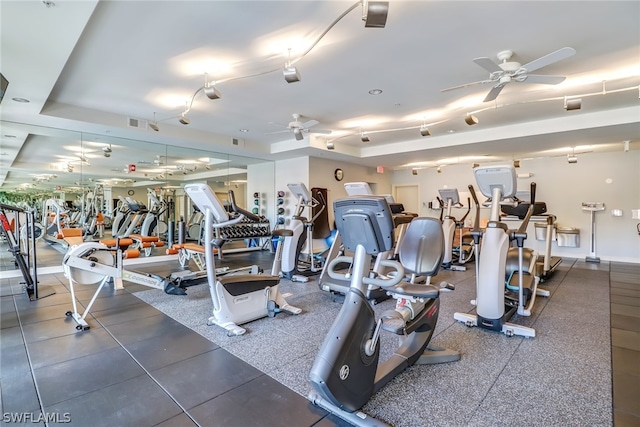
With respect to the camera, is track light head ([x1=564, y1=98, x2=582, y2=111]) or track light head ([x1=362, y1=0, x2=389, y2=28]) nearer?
track light head ([x1=362, y1=0, x2=389, y2=28])

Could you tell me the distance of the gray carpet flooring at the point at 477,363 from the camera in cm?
190

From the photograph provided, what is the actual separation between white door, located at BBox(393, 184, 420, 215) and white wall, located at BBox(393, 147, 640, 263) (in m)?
3.33

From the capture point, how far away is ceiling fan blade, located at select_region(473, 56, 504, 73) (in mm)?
3016

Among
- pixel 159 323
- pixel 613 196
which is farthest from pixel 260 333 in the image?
pixel 613 196

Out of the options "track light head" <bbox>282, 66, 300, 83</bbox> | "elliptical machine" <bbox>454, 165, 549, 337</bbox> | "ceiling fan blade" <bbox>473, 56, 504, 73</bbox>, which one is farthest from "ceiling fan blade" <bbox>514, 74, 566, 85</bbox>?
"track light head" <bbox>282, 66, 300, 83</bbox>

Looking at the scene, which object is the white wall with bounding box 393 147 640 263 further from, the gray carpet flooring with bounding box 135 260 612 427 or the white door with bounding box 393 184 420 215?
the gray carpet flooring with bounding box 135 260 612 427

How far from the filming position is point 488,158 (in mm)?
9234

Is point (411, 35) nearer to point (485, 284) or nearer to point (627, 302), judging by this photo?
point (485, 284)

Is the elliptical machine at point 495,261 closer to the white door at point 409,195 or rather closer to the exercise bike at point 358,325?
the exercise bike at point 358,325

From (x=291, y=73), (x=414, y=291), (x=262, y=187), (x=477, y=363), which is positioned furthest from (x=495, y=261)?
(x=262, y=187)

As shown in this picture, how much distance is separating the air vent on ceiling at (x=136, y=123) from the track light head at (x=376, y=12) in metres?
5.05

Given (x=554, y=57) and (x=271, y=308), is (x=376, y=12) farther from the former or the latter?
(x=271, y=308)

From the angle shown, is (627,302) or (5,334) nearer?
(5,334)

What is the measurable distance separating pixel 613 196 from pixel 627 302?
512cm
